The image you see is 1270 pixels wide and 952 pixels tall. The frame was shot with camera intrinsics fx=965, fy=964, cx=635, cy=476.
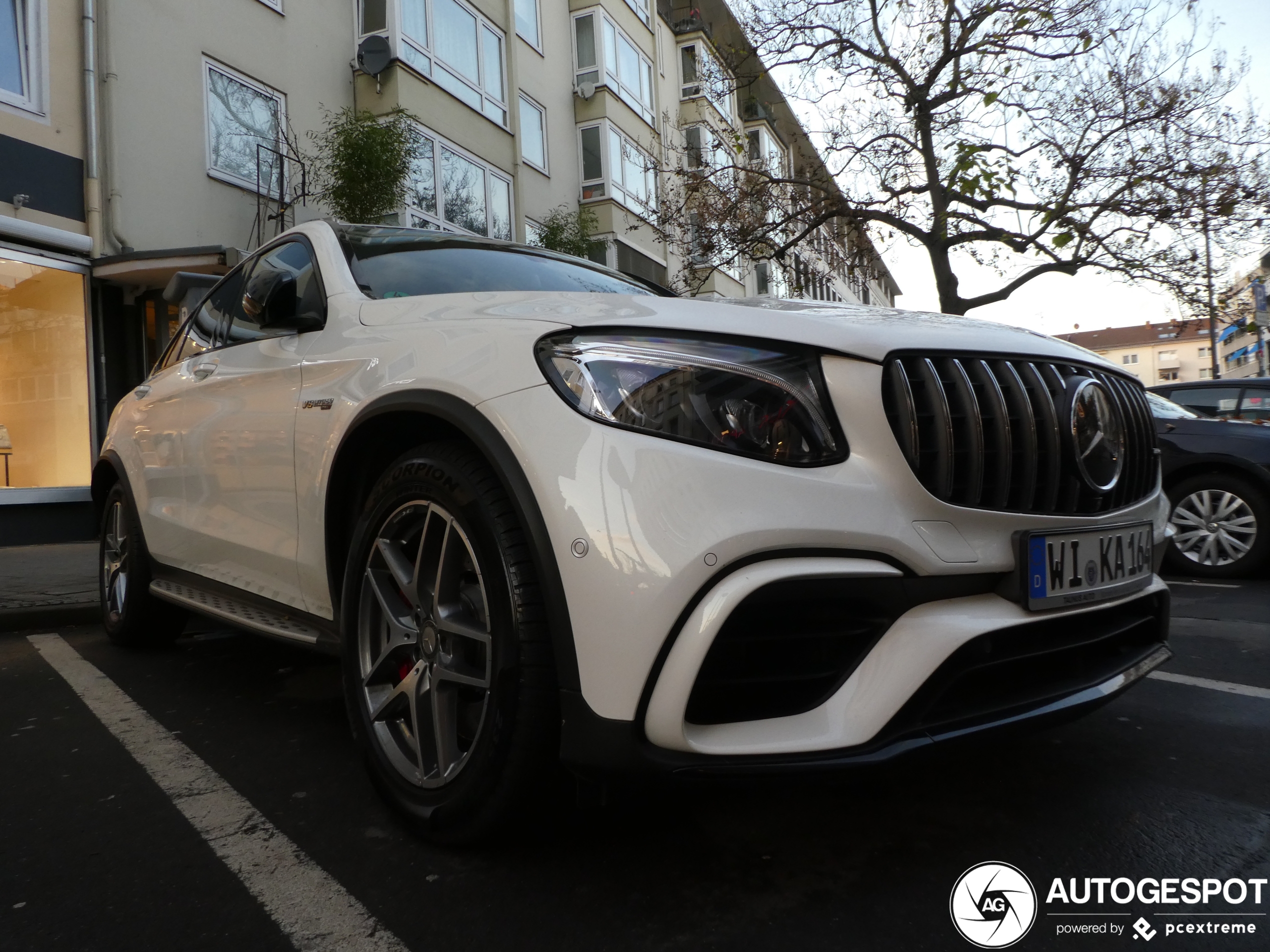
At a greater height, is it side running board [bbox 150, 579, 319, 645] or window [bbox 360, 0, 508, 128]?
window [bbox 360, 0, 508, 128]

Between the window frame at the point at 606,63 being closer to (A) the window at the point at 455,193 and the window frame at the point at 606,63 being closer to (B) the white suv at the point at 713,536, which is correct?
(A) the window at the point at 455,193

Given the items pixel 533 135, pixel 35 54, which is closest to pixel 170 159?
pixel 35 54

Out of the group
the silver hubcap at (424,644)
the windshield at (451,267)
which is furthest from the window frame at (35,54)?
the silver hubcap at (424,644)

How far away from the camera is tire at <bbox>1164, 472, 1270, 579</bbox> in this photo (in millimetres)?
6207

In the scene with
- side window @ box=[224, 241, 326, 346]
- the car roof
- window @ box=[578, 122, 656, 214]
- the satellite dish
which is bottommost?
the car roof

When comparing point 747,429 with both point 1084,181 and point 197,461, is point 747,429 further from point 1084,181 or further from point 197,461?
point 1084,181

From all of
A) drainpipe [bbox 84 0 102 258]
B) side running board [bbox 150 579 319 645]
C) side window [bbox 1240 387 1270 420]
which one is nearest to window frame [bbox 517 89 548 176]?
drainpipe [bbox 84 0 102 258]

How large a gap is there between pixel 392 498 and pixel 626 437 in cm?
74

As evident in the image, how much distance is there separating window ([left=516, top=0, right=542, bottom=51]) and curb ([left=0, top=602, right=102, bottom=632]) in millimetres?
15621

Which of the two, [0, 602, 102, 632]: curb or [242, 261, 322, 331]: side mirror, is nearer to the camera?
[242, 261, 322, 331]: side mirror

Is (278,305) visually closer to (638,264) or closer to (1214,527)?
(1214,527)

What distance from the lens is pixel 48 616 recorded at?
501 centimetres

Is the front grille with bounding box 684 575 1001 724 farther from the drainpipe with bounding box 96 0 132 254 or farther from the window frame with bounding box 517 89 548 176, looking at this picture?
the window frame with bounding box 517 89 548 176

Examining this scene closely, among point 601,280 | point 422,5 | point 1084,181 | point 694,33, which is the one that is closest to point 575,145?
point 422,5
